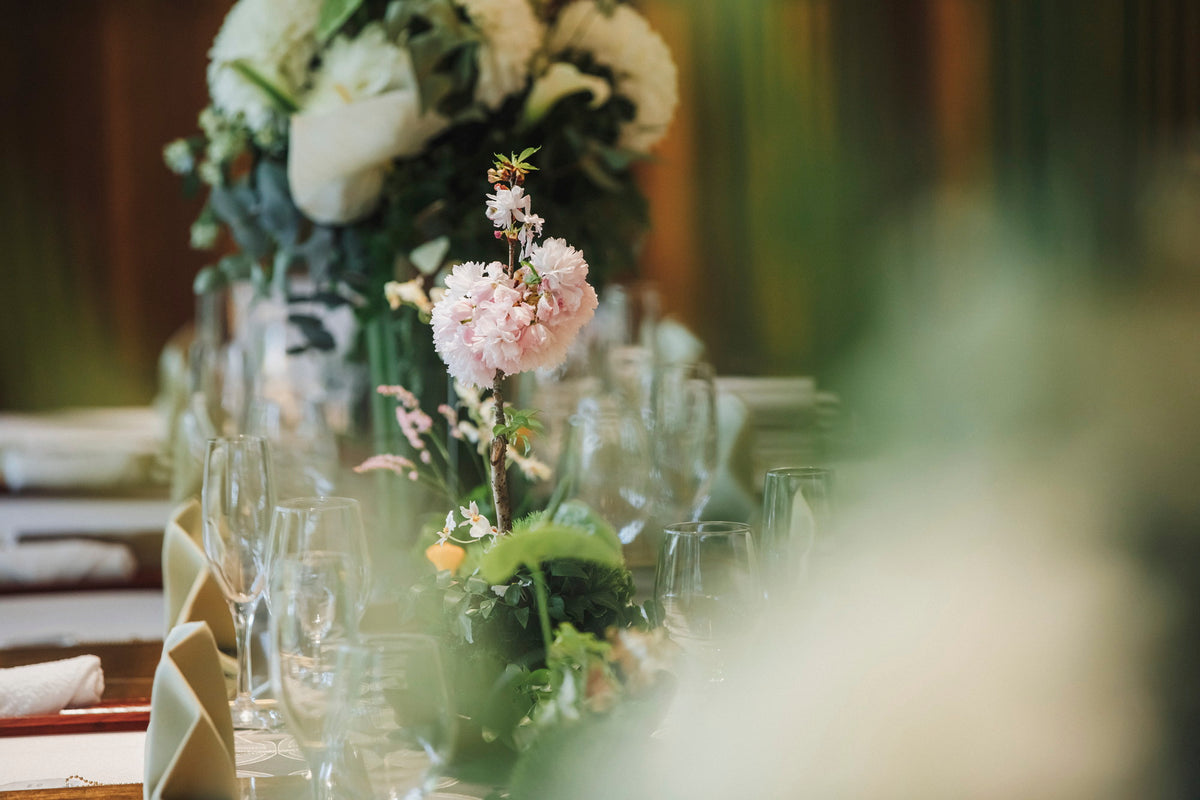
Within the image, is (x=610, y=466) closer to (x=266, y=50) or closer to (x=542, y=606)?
(x=542, y=606)

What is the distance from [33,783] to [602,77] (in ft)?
3.12

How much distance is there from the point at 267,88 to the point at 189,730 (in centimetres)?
80

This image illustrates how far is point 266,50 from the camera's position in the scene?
1183 mm

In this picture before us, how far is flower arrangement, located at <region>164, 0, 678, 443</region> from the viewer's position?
1.16 metres

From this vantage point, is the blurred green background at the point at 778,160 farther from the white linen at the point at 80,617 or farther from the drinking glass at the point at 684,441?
the white linen at the point at 80,617

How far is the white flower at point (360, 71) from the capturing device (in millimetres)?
1149

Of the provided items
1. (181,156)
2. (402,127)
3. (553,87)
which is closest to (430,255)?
(402,127)

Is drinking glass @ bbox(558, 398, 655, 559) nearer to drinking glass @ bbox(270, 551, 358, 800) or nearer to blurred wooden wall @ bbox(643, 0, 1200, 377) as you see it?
drinking glass @ bbox(270, 551, 358, 800)

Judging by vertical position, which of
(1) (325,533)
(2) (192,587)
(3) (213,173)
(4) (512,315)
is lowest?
(2) (192,587)

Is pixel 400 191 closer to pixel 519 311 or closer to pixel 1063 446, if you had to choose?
pixel 519 311

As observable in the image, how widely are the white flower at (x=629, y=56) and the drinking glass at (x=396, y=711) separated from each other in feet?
3.09

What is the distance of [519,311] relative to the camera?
632 mm

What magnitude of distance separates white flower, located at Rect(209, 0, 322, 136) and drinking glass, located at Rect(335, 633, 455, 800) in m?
0.86

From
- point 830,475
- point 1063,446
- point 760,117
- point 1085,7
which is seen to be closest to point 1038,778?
point 830,475
